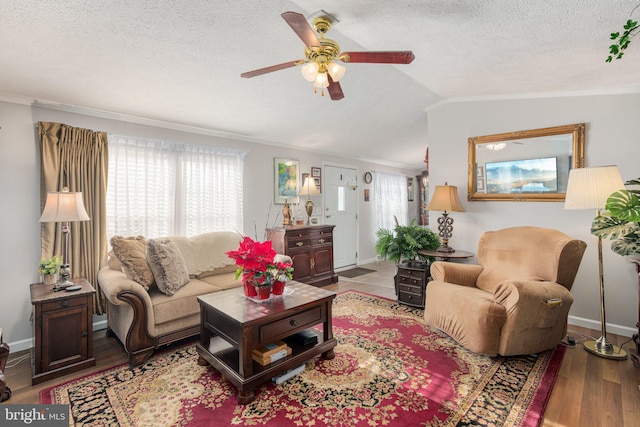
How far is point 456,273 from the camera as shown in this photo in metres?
3.10

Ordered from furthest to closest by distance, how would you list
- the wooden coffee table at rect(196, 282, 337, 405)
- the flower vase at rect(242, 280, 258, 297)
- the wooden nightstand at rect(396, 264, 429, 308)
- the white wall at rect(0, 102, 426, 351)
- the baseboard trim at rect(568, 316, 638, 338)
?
the wooden nightstand at rect(396, 264, 429, 308) → the baseboard trim at rect(568, 316, 638, 338) → the white wall at rect(0, 102, 426, 351) → the flower vase at rect(242, 280, 258, 297) → the wooden coffee table at rect(196, 282, 337, 405)

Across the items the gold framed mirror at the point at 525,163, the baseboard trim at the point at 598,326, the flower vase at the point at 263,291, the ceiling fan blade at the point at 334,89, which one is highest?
the ceiling fan blade at the point at 334,89

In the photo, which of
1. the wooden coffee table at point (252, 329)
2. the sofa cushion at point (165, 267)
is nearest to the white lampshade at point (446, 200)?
the wooden coffee table at point (252, 329)

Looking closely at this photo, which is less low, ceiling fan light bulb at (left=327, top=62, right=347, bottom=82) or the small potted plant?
ceiling fan light bulb at (left=327, top=62, right=347, bottom=82)

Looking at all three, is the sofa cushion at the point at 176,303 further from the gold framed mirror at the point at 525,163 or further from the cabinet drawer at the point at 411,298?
the gold framed mirror at the point at 525,163

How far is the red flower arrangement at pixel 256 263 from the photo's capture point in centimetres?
223

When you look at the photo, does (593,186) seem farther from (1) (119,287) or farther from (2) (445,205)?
(1) (119,287)

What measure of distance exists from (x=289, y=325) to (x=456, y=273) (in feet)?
6.07

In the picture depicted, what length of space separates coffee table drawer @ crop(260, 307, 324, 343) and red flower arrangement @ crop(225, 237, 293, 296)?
31 cm

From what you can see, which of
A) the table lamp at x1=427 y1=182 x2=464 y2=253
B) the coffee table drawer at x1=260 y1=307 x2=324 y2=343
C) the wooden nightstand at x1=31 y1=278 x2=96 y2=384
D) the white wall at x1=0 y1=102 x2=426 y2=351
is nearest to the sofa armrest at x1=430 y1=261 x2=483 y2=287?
the table lamp at x1=427 y1=182 x2=464 y2=253

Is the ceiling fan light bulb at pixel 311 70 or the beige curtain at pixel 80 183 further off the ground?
the ceiling fan light bulb at pixel 311 70

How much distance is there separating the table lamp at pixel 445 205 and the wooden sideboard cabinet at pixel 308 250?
1.77m

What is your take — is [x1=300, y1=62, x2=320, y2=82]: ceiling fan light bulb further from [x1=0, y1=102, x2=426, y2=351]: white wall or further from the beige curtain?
[x1=0, y1=102, x2=426, y2=351]: white wall

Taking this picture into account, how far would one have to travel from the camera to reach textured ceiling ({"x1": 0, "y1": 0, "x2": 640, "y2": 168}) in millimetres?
2008
